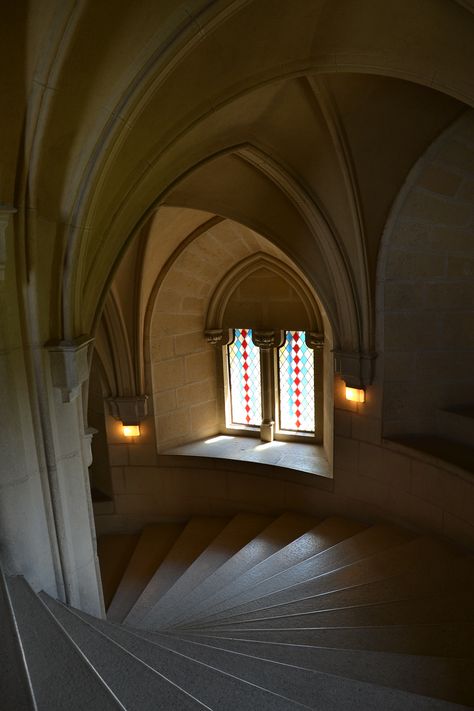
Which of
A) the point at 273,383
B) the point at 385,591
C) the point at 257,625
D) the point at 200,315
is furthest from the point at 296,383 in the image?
the point at 257,625

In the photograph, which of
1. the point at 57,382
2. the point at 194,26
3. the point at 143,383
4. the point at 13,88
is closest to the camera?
the point at 13,88

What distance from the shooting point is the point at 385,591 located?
3.99 m

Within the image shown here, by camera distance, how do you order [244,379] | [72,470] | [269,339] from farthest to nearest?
[244,379] → [269,339] → [72,470]

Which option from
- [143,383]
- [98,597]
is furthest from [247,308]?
[98,597]

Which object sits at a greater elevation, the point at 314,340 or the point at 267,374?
the point at 314,340

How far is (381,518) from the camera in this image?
541 cm

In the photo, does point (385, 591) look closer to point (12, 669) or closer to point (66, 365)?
point (66, 365)

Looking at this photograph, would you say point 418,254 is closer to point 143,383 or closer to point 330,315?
point 330,315

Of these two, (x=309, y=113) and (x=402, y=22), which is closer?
(x=402, y=22)

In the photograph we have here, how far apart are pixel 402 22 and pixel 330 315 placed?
2.72 metres

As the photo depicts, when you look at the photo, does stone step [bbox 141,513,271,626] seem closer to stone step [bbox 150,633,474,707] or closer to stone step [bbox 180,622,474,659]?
stone step [bbox 180,622,474,659]

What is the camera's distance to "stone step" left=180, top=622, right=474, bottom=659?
3201 millimetres

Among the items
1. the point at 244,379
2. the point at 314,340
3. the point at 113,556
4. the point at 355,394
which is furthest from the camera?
the point at 244,379

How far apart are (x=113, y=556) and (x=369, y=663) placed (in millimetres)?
3892
